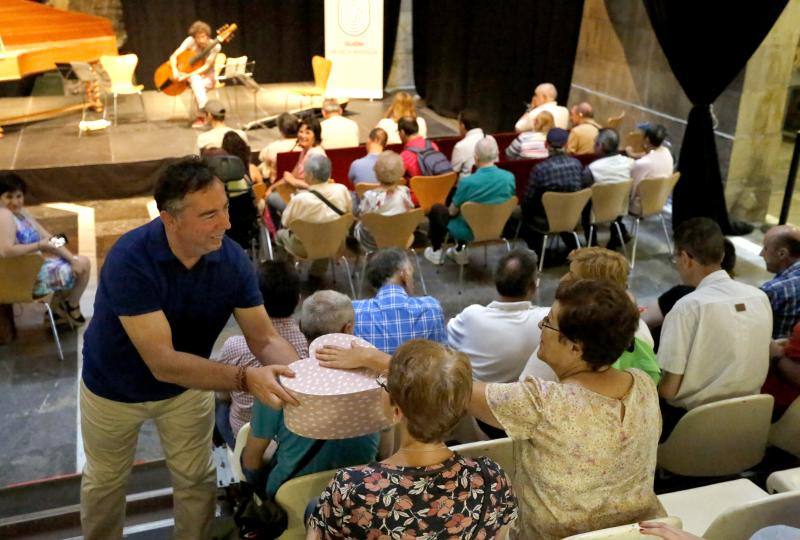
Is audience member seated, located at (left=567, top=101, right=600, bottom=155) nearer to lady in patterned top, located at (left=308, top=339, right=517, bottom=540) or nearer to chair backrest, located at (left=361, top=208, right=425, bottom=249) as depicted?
chair backrest, located at (left=361, top=208, right=425, bottom=249)

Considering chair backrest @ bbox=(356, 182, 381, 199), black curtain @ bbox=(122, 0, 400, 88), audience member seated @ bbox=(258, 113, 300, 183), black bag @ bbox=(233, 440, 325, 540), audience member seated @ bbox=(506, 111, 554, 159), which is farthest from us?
black curtain @ bbox=(122, 0, 400, 88)

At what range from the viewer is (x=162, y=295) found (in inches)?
88.4

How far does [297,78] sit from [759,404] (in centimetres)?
989

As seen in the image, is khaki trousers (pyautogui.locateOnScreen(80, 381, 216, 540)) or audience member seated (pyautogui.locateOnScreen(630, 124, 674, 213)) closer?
khaki trousers (pyautogui.locateOnScreen(80, 381, 216, 540))

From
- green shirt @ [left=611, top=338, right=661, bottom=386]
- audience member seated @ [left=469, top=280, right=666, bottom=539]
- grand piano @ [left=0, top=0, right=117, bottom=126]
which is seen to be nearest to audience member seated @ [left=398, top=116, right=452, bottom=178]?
green shirt @ [left=611, top=338, right=661, bottom=386]

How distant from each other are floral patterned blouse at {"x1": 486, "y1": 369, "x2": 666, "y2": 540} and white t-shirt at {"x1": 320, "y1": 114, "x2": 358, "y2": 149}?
17.6ft

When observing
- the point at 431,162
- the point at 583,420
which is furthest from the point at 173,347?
the point at 431,162

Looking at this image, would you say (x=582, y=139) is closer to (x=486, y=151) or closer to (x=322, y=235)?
(x=486, y=151)

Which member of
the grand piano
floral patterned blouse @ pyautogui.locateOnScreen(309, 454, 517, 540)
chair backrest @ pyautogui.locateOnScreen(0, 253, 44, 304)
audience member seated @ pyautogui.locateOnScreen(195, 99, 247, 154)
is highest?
the grand piano

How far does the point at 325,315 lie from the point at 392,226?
8.40 feet

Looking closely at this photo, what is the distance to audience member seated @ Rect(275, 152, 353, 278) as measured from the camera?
518cm

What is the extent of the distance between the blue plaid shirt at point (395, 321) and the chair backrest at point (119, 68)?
6539mm

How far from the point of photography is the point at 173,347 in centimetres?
233

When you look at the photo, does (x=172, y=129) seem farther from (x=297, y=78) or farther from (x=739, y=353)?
(x=739, y=353)
